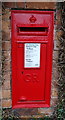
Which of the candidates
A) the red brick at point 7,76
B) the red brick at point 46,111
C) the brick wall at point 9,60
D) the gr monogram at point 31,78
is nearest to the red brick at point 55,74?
the brick wall at point 9,60

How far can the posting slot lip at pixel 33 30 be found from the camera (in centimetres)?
303

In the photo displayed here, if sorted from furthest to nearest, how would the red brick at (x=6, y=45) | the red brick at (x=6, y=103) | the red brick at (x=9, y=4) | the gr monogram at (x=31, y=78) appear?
the red brick at (x=6, y=103), the gr monogram at (x=31, y=78), the red brick at (x=6, y=45), the red brick at (x=9, y=4)

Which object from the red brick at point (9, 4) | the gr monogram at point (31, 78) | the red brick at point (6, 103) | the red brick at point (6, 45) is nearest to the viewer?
the red brick at point (9, 4)

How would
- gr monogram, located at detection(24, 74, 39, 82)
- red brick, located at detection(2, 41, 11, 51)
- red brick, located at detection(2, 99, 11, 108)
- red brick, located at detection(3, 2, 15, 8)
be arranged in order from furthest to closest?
red brick, located at detection(2, 99, 11, 108) < gr monogram, located at detection(24, 74, 39, 82) < red brick, located at detection(2, 41, 11, 51) < red brick, located at detection(3, 2, 15, 8)

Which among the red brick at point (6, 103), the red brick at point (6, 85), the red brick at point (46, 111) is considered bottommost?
the red brick at point (46, 111)

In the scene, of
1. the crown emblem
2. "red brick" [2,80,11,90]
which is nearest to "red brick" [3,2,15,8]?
the crown emblem

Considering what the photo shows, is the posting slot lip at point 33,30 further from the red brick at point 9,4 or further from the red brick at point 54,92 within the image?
the red brick at point 54,92

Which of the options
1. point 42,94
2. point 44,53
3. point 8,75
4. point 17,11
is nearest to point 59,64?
point 44,53

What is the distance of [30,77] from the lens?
128 inches

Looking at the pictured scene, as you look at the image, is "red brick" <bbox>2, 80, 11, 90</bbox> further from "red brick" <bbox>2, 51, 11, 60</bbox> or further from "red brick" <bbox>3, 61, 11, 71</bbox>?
"red brick" <bbox>2, 51, 11, 60</bbox>

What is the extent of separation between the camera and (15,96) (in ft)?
10.9

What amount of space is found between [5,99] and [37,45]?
107 centimetres

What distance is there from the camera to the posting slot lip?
3.03m

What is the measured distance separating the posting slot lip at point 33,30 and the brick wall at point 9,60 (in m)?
0.18
